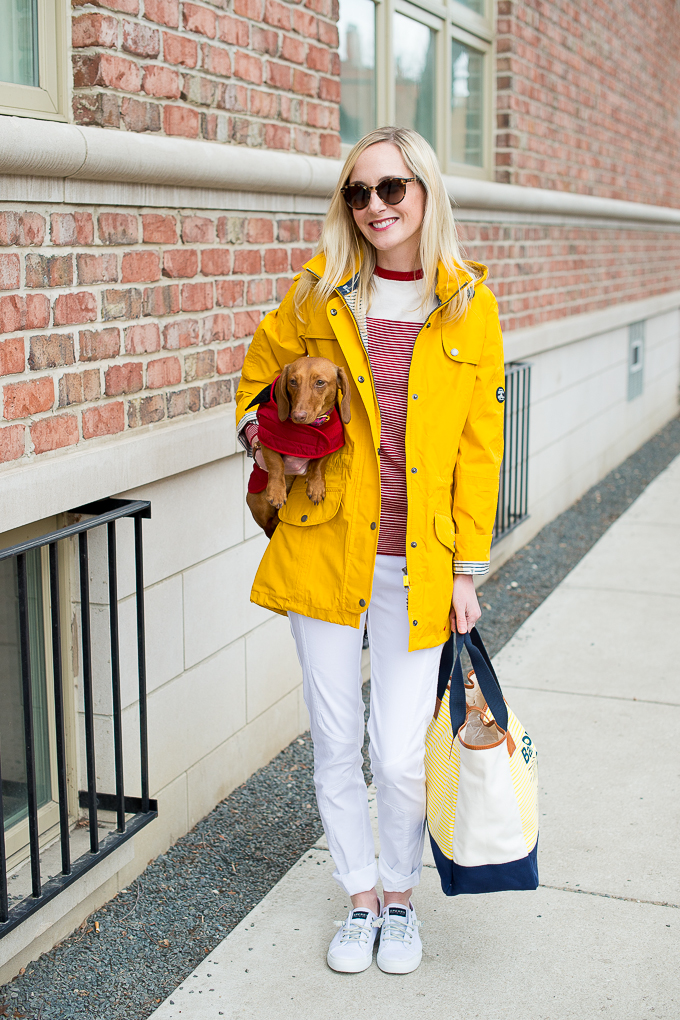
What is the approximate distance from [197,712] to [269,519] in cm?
108

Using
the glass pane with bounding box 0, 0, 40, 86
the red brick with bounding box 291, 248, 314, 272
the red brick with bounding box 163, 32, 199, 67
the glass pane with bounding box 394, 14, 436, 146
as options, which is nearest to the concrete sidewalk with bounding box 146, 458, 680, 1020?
the red brick with bounding box 291, 248, 314, 272

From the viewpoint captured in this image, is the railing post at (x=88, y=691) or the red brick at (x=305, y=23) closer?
the railing post at (x=88, y=691)

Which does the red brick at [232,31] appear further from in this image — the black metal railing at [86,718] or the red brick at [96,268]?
the black metal railing at [86,718]

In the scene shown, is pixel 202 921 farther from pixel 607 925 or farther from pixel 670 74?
pixel 670 74

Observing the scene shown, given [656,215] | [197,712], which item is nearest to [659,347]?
[656,215]

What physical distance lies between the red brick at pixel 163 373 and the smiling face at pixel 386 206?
90 centimetres

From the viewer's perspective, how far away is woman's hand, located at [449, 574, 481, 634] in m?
2.75

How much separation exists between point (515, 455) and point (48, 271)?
451 centimetres

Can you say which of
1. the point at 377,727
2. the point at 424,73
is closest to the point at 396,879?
the point at 377,727

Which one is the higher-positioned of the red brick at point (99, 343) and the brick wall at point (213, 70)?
the brick wall at point (213, 70)

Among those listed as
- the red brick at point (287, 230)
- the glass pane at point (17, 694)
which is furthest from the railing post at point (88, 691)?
the red brick at point (287, 230)

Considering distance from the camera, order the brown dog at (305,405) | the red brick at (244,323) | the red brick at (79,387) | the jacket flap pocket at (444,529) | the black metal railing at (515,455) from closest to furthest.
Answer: the brown dog at (305,405) < the jacket flap pocket at (444,529) < the red brick at (79,387) < the red brick at (244,323) < the black metal railing at (515,455)

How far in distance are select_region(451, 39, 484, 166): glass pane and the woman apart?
13.5ft

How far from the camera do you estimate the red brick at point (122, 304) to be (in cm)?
304
